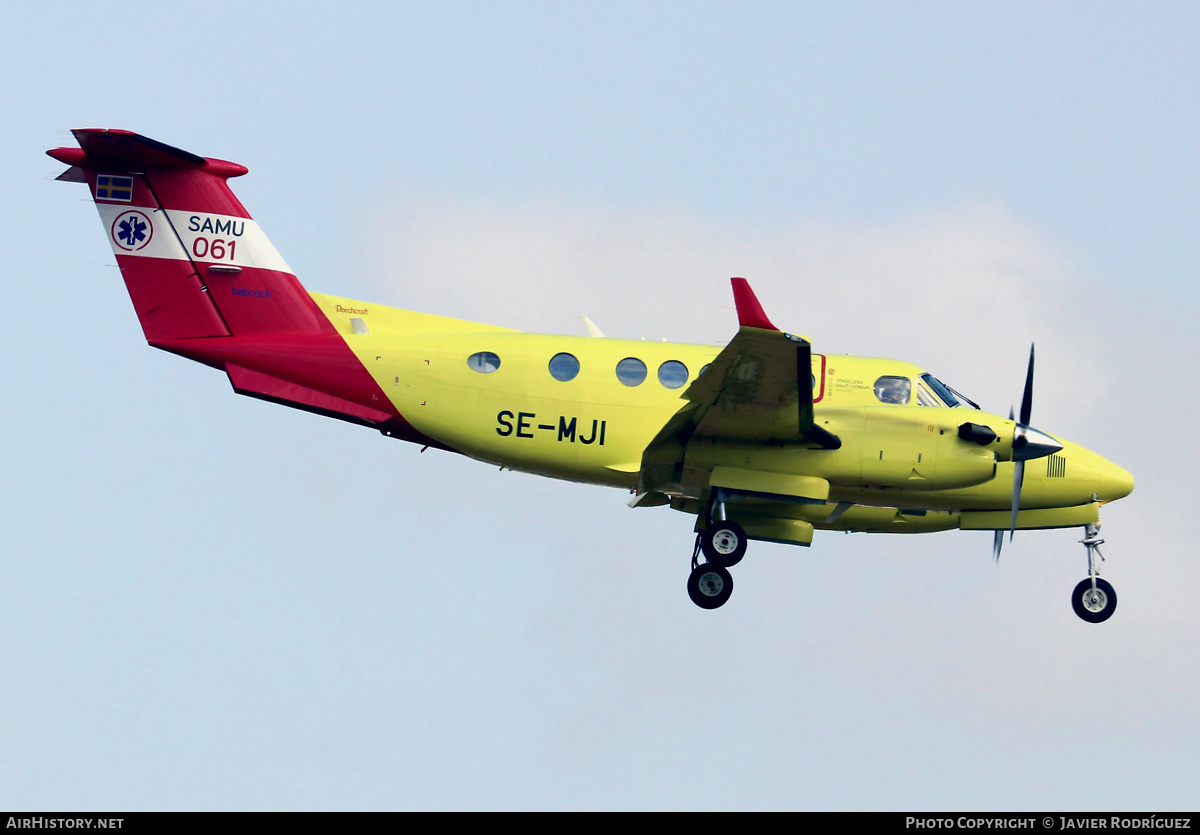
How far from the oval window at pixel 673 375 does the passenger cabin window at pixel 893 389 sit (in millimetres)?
3220

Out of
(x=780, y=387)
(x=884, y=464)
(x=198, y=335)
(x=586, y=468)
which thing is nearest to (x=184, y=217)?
(x=198, y=335)

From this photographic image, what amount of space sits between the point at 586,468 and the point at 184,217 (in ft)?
26.8

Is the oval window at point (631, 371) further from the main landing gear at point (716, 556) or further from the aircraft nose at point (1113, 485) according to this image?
the aircraft nose at point (1113, 485)

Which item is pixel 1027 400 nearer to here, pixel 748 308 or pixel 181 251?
pixel 748 308

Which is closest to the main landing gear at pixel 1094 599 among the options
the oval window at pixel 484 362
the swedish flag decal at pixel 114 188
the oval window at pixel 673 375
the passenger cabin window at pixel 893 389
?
the passenger cabin window at pixel 893 389

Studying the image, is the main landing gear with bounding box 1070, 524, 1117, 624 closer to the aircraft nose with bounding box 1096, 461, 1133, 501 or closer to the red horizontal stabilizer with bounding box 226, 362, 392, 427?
the aircraft nose with bounding box 1096, 461, 1133, 501

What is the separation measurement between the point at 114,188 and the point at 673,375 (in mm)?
10023

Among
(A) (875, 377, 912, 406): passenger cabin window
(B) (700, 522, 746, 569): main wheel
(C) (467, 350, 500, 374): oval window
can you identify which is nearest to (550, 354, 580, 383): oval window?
(C) (467, 350, 500, 374): oval window

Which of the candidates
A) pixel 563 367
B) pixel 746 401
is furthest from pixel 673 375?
pixel 746 401

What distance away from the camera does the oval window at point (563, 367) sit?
24.3m

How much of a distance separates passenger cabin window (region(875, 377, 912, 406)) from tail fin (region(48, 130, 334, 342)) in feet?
30.7

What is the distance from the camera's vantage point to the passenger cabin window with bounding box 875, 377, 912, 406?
80.1 ft

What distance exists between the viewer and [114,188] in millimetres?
25141
